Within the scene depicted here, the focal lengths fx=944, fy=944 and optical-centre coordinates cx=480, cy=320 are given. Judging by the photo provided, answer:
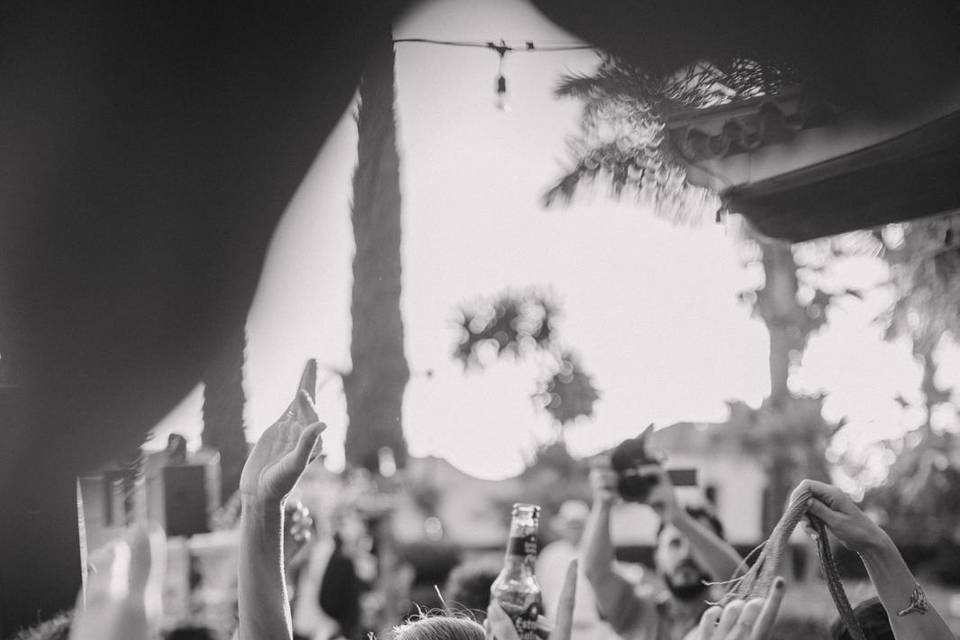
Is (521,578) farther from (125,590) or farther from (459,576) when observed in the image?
(125,590)

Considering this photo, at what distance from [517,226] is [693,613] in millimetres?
872

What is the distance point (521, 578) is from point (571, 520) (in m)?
0.56

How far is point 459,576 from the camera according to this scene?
6.46ft

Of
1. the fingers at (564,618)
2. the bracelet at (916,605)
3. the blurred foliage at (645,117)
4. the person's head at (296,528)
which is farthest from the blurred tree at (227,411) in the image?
the bracelet at (916,605)

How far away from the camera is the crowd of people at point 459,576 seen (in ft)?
4.47

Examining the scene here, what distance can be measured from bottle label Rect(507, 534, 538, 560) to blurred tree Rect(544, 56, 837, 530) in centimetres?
69

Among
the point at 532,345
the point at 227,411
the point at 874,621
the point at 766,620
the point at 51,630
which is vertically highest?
the point at 532,345

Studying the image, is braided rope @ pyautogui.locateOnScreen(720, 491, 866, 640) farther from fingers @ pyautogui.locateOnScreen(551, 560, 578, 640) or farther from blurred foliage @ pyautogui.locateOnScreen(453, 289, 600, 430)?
blurred foliage @ pyautogui.locateOnScreen(453, 289, 600, 430)

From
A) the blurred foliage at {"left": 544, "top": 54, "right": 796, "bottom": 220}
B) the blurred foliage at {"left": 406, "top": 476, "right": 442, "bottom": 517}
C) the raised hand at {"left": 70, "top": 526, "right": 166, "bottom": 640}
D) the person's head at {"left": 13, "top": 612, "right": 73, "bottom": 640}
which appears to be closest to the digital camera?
the blurred foliage at {"left": 406, "top": 476, "right": 442, "bottom": 517}

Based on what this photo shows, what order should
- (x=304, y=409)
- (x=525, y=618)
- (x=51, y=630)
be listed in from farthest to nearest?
(x=51, y=630) < (x=304, y=409) < (x=525, y=618)

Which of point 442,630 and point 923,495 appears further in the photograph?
point 923,495

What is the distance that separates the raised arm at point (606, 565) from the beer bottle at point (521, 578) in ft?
1.73

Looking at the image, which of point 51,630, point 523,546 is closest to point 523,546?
point 523,546

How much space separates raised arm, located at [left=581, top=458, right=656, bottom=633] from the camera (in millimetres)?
1905
